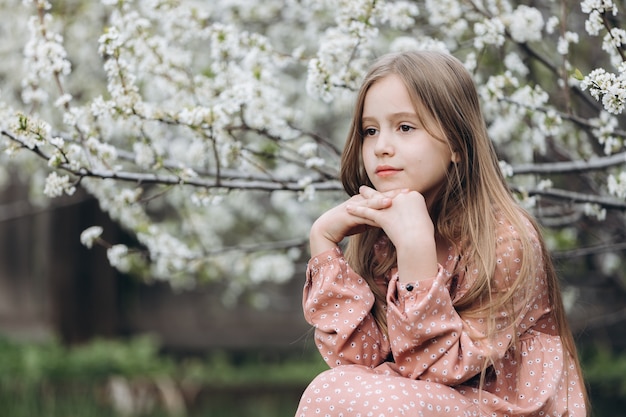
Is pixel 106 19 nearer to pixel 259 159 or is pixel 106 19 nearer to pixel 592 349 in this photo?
pixel 259 159

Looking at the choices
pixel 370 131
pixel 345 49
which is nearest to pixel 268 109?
pixel 345 49

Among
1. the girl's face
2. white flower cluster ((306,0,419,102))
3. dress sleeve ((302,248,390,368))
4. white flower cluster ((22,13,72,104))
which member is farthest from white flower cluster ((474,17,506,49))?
white flower cluster ((22,13,72,104))

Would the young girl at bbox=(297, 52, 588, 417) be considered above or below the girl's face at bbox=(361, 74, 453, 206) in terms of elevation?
below

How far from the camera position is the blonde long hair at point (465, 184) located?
2283mm

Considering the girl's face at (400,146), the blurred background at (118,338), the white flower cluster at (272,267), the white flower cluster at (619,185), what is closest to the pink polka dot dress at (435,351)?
the girl's face at (400,146)

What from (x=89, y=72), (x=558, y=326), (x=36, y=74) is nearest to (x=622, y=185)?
(x=558, y=326)

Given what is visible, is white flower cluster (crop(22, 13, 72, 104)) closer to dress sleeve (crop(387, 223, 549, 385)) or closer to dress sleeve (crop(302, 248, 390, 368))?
dress sleeve (crop(302, 248, 390, 368))

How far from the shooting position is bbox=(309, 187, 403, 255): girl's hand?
2396 millimetres

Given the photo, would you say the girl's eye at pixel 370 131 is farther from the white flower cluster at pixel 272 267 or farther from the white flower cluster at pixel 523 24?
the white flower cluster at pixel 272 267

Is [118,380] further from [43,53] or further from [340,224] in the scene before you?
[340,224]

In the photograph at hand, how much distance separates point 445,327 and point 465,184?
1.45ft

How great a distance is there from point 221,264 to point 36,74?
1416 mm

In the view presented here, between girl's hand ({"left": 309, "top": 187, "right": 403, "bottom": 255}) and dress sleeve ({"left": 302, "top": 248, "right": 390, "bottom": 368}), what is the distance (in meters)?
0.04

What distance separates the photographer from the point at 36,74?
315cm
